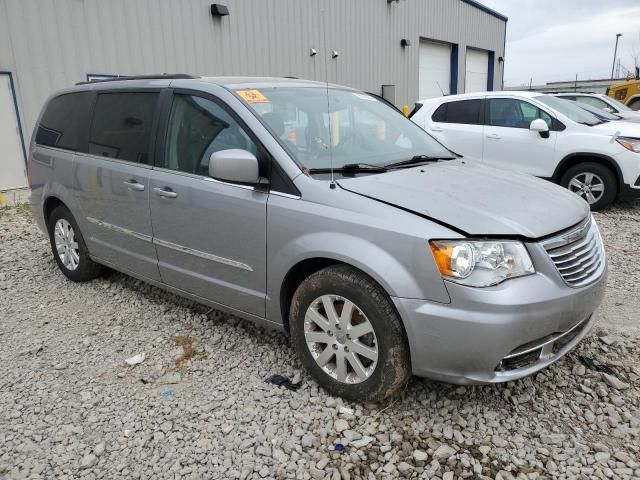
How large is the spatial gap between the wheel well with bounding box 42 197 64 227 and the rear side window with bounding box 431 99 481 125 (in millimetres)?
5966

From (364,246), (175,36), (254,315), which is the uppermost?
(175,36)

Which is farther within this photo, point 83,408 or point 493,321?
point 83,408

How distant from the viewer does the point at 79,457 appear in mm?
2463

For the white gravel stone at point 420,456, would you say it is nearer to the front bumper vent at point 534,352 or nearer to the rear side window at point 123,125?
the front bumper vent at point 534,352

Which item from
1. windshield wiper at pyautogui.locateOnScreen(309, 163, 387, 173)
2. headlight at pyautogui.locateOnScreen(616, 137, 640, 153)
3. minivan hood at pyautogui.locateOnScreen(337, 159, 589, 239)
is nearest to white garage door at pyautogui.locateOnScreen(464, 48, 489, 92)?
headlight at pyautogui.locateOnScreen(616, 137, 640, 153)

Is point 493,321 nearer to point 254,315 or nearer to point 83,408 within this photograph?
point 254,315

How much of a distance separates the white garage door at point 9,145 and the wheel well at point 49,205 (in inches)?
202

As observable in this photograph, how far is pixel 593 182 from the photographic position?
276 inches

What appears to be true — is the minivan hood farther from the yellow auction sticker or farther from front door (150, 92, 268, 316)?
the yellow auction sticker

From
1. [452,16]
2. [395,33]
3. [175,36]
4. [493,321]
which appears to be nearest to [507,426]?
[493,321]

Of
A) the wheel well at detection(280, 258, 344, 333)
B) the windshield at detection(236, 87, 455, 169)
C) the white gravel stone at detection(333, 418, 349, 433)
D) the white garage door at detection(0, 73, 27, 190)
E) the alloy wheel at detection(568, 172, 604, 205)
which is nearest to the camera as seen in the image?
the white gravel stone at detection(333, 418, 349, 433)

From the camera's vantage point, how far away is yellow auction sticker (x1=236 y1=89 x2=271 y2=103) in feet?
10.4

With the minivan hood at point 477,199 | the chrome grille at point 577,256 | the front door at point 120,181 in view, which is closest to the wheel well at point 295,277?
the minivan hood at point 477,199

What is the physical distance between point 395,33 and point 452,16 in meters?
4.28
